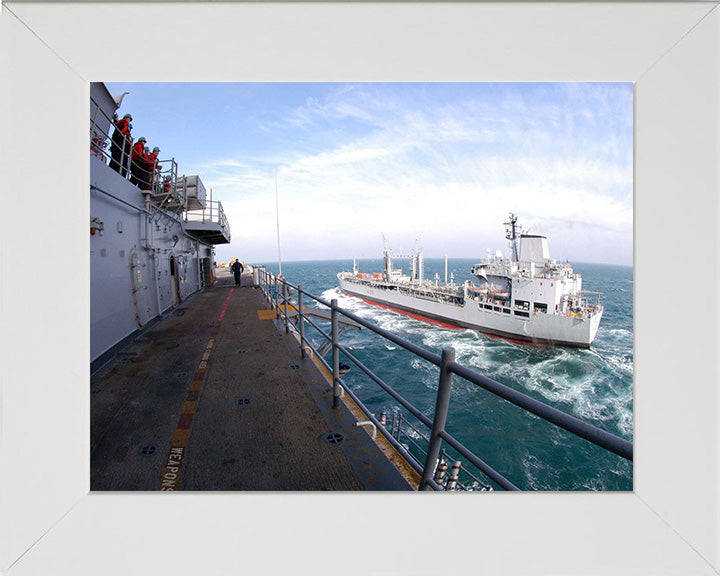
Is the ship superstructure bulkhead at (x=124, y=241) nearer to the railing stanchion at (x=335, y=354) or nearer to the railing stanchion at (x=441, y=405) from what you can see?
the railing stanchion at (x=335, y=354)

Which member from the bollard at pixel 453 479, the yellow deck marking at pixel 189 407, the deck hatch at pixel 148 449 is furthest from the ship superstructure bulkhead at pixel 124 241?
the bollard at pixel 453 479

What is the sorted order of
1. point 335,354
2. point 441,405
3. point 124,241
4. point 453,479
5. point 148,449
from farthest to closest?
point 124,241 → point 453,479 → point 335,354 → point 148,449 → point 441,405

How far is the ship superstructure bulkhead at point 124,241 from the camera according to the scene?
5.09m

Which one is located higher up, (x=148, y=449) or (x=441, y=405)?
(x=441, y=405)

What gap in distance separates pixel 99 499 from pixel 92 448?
97 cm

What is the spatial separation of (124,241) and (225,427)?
5.27 metres

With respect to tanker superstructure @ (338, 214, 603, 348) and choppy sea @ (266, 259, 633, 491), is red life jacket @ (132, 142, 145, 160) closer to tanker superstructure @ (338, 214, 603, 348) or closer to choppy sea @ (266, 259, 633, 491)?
choppy sea @ (266, 259, 633, 491)

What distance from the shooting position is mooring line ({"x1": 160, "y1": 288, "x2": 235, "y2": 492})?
84.2 inches

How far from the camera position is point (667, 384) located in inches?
67.2

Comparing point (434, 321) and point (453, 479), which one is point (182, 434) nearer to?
point (453, 479)

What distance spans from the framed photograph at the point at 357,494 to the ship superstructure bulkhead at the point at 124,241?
385cm

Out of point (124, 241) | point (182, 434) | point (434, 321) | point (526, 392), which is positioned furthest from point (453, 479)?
point (434, 321)

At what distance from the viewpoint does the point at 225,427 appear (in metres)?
2.78
